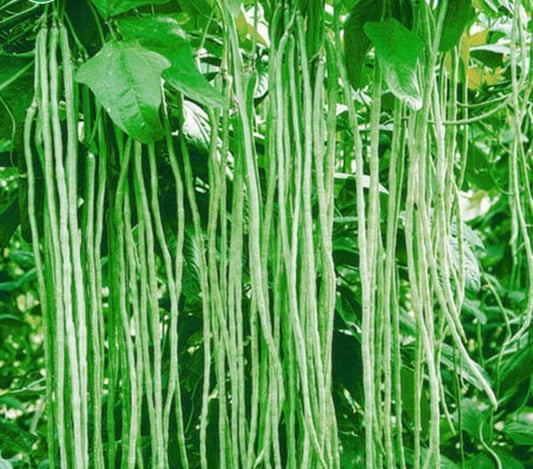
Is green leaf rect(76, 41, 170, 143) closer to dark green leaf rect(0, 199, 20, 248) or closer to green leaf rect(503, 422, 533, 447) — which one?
dark green leaf rect(0, 199, 20, 248)

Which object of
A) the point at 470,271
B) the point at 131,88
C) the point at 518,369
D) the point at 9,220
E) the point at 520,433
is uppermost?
the point at 131,88

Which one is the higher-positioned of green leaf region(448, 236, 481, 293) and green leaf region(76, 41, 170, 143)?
green leaf region(76, 41, 170, 143)

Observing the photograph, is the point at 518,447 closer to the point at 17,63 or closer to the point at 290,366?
the point at 290,366

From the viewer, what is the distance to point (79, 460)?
583 mm

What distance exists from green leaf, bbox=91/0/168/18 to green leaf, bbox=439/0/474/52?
244mm

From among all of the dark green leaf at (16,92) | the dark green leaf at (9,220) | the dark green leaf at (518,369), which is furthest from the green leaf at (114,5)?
the dark green leaf at (518,369)

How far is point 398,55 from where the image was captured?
62 cm

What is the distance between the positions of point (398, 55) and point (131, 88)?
0.20 m

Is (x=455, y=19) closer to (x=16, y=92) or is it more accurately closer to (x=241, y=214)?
(x=241, y=214)

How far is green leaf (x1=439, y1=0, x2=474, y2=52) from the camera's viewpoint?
683 mm

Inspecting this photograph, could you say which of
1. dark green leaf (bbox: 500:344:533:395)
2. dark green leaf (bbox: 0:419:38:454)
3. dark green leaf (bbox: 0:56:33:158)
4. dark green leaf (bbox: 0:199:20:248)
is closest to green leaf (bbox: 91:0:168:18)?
dark green leaf (bbox: 0:56:33:158)

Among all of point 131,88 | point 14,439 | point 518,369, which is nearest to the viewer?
point 131,88

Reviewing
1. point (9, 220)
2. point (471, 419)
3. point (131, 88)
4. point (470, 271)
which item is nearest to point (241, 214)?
point (131, 88)

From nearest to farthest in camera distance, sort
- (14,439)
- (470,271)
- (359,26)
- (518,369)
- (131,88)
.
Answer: (131,88) < (359,26) < (14,439) < (470,271) < (518,369)
